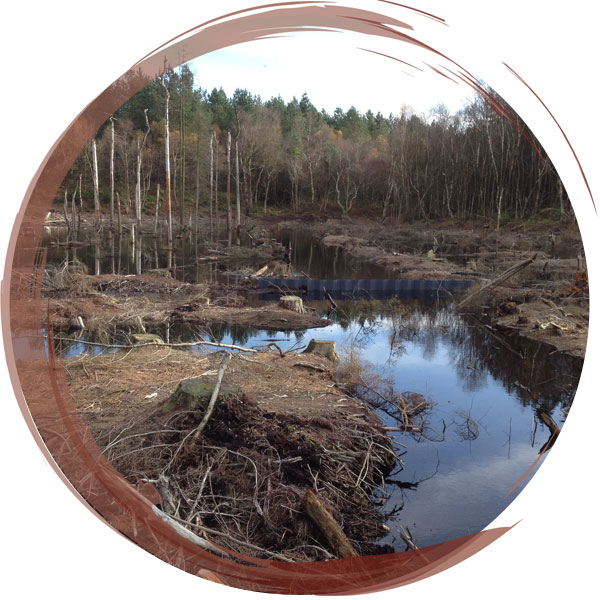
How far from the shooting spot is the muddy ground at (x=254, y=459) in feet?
9.93

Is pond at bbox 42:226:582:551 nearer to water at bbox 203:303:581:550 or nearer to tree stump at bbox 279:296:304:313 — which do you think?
water at bbox 203:303:581:550

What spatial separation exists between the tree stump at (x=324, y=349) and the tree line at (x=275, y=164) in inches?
372

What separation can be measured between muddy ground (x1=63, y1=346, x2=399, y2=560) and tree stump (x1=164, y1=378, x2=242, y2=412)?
0.03m

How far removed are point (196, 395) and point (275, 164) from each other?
61.5 feet

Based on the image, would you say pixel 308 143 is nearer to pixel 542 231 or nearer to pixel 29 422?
pixel 542 231

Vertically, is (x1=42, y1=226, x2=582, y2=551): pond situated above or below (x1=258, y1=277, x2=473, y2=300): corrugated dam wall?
below

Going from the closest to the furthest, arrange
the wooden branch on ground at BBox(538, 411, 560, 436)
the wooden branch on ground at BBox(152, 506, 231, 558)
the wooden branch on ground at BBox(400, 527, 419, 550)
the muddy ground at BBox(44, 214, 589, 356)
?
the wooden branch on ground at BBox(152, 506, 231, 558)
the wooden branch on ground at BBox(400, 527, 419, 550)
the wooden branch on ground at BBox(538, 411, 560, 436)
the muddy ground at BBox(44, 214, 589, 356)

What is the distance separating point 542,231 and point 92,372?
14.3m

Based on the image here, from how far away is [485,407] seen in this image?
5.82 metres

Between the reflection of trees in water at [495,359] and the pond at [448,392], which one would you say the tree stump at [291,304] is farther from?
the reflection of trees in water at [495,359]

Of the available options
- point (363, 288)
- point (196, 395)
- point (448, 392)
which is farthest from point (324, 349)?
point (363, 288)

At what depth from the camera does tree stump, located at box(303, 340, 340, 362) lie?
6.67m

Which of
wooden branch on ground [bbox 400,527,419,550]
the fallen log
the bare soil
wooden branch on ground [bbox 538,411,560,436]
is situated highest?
the bare soil

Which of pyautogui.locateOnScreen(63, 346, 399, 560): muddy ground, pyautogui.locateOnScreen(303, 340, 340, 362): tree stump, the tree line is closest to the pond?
pyautogui.locateOnScreen(303, 340, 340, 362): tree stump
